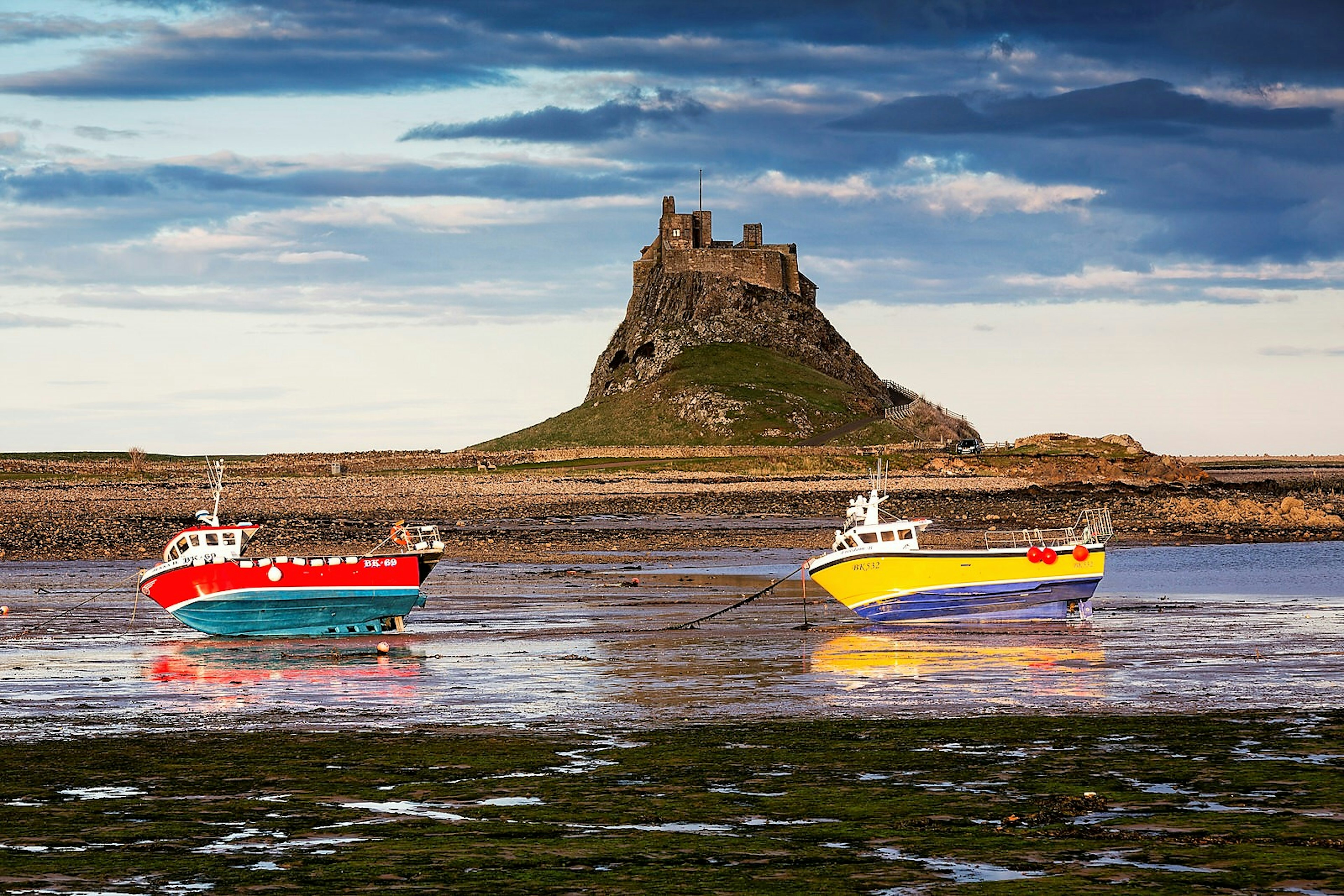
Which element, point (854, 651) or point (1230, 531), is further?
point (1230, 531)

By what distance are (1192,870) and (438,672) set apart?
18.7 metres

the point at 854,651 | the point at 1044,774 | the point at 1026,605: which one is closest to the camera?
the point at 1044,774

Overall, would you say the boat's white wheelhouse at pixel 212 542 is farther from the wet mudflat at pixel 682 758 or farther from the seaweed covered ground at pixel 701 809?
the seaweed covered ground at pixel 701 809

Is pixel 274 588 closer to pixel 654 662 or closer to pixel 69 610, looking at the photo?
pixel 69 610

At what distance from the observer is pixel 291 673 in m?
31.9

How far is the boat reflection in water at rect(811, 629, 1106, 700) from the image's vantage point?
91.8 feet

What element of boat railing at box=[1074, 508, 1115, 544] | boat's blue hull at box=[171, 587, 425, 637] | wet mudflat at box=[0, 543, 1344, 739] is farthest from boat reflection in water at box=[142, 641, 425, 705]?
boat railing at box=[1074, 508, 1115, 544]

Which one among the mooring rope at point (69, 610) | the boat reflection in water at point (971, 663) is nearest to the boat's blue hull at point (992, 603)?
the boat reflection in water at point (971, 663)

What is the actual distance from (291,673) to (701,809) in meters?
16.5

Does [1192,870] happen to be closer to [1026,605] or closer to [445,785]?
[445,785]

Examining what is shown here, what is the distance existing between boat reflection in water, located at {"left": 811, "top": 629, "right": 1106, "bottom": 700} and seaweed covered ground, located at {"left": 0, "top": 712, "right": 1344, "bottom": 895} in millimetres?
4394

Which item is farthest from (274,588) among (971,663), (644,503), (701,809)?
(644,503)

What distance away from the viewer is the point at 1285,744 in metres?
20.7

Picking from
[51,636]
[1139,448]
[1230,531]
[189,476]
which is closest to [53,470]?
[189,476]
